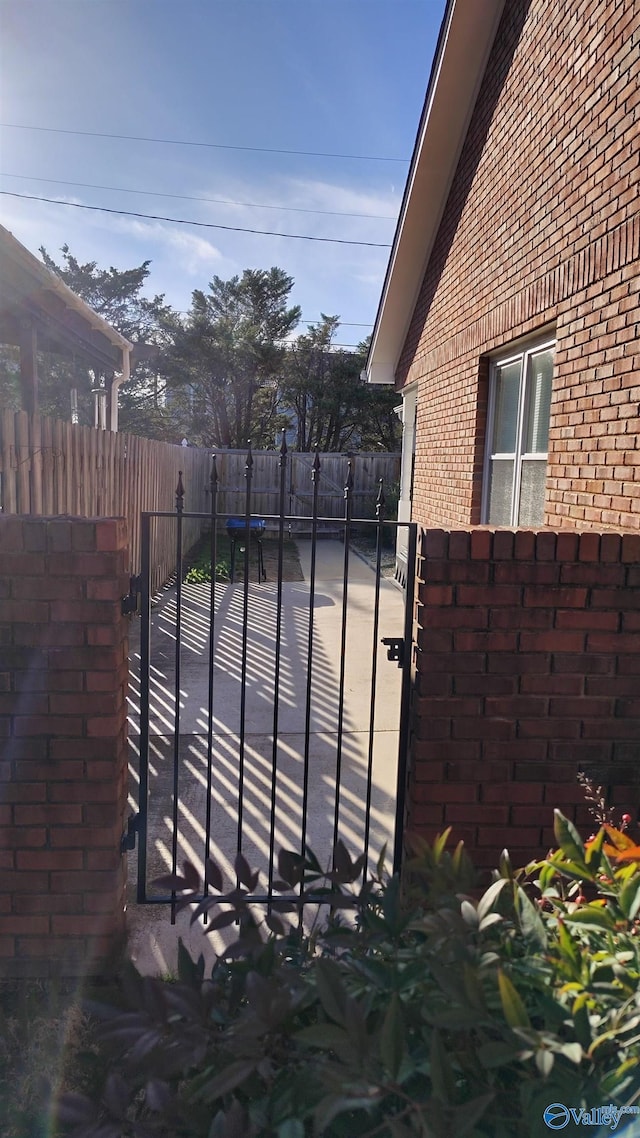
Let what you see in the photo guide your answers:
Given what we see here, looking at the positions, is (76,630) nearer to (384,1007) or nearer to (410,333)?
(384,1007)

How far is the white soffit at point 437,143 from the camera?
5.84 metres

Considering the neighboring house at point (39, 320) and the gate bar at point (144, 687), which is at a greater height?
the neighboring house at point (39, 320)

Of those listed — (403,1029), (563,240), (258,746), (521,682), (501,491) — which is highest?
(563,240)

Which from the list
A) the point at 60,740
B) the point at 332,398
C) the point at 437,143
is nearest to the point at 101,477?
the point at 60,740

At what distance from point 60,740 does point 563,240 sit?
3.94 metres

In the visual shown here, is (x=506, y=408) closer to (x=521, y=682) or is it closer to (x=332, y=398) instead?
(x=521, y=682)

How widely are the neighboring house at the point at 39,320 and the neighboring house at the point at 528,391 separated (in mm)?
3635

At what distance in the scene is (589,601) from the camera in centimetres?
251

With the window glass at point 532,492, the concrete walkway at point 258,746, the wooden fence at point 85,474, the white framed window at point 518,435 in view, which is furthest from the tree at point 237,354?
the window glass at point 532,492

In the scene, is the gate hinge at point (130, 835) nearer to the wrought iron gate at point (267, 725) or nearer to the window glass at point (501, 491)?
the wrought iron gate at point (267, 725)

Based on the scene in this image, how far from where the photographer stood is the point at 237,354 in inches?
979

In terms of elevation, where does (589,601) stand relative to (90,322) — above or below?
below

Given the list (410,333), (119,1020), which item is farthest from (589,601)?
(410,333)

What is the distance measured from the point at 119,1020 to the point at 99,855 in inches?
45.1
